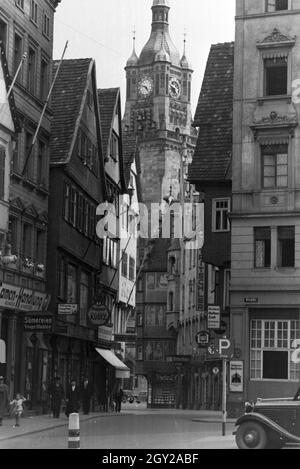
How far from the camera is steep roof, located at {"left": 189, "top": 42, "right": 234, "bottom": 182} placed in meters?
51.7

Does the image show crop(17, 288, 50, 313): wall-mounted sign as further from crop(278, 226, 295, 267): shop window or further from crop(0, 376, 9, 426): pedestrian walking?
crop(278, 226, 295, 267): shop window

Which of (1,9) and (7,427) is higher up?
(1,9)

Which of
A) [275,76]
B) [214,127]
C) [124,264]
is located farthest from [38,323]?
[124,264]

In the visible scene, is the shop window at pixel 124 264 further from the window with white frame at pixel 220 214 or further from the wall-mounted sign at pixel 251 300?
the wall-mounted sign at pixel 251 300

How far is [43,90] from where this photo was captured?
165 feet

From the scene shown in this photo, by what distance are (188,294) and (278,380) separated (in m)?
56.6

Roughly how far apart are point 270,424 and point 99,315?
2854cm

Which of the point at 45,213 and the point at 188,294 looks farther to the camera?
the point at 188,294

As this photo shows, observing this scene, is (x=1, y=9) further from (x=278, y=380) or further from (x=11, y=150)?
(x=278, y=380)

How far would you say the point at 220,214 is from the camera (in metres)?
52.4

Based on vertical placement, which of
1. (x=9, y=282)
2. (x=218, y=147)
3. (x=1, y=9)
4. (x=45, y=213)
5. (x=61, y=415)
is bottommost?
(x=61, y=415)

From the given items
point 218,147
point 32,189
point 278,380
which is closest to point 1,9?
point 32,189
